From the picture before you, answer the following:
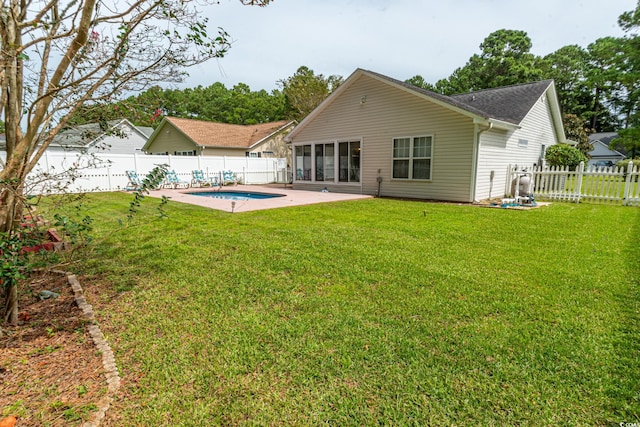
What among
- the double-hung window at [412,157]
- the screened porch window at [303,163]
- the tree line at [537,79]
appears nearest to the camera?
the double-hung window at [412,157]

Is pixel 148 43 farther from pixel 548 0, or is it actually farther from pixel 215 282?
pixel 548 0

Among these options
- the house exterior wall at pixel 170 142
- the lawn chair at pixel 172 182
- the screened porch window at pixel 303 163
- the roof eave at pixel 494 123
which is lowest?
the lawn chair at pixel 172 182

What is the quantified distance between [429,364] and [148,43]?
12.2ft

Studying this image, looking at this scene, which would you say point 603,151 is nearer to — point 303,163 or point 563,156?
point 563,156

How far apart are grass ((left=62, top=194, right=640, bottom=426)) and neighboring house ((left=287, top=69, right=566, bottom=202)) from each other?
5490mm

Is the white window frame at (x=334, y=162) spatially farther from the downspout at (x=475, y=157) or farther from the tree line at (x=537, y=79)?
the tree line at (x=537, y=79)

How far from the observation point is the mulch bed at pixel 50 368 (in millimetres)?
1744

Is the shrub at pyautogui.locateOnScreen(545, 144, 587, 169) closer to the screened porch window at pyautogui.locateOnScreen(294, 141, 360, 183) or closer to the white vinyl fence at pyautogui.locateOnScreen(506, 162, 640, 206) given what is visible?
the white vinyl fence at pyautogui.locateOnScreen(506, 162, 640, 206)

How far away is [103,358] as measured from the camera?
2.21 metres

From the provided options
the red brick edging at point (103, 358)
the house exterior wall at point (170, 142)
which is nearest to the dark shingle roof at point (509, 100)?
the red brick edging at point (103, 358)

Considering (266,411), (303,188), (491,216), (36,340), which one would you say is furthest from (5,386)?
(303,188)

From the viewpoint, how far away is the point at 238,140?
24.0 m

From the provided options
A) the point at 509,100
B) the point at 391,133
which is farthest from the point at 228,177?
the point at 509,100

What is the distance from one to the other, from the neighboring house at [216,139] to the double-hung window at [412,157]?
41.1 feet
